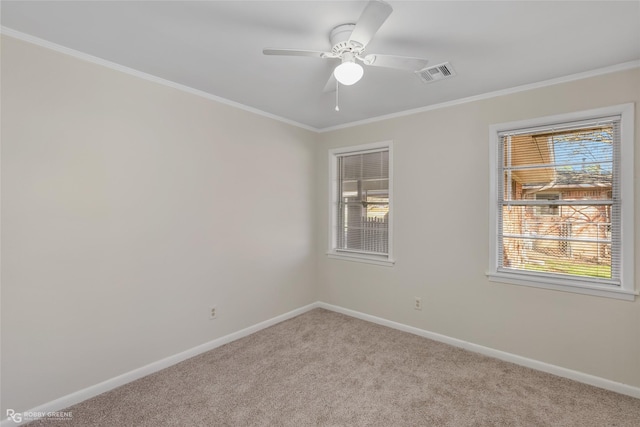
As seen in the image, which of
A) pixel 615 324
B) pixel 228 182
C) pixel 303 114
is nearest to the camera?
pixel 615 324

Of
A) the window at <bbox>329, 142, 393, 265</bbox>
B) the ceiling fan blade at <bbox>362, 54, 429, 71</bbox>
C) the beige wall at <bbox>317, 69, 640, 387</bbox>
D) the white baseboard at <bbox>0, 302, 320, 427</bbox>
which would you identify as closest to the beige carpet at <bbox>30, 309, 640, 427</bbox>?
the white baseboard at <bbox>0, 302, 320, 427</bbox>

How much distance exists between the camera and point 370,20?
1463mm

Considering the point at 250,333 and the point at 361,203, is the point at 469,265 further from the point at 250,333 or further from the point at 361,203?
the point at 250,333

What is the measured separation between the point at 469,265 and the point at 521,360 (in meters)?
0.92

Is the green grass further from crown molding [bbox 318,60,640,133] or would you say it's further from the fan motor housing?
the fan motor housing

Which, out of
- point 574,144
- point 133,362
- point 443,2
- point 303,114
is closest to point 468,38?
point 443,2

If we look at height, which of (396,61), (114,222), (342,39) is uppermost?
(342,39)

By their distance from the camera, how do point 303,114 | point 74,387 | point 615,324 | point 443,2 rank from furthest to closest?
point 303,114 → point 615,324 → point 74,387 → point 443,2

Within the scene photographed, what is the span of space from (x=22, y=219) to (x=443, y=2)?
2867 mm

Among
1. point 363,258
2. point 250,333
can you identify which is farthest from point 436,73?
point 250,333

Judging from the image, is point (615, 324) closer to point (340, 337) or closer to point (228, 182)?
point (340, 337)

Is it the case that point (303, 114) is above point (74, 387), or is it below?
above

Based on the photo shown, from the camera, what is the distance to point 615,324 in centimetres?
232

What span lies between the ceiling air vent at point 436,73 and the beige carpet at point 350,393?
2517 millimetres
